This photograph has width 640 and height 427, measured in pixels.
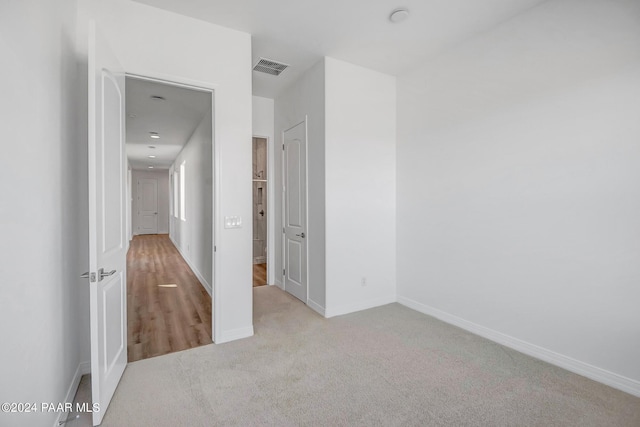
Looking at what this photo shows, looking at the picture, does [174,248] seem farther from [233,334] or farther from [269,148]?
[233,334]

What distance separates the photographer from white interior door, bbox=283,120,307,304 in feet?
12.4

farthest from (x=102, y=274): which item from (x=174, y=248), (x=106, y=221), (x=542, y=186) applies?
(x=174, y=248)

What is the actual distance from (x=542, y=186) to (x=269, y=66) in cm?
301

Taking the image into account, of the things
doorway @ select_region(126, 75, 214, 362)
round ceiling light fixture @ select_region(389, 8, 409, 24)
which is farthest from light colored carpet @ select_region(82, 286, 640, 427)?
round ceiling light fixture @ select_region(389, 8, 409, 24)

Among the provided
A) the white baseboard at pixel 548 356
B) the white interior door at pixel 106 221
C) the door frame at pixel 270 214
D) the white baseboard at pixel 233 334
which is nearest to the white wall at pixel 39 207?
the white interior door at pixel 106 221

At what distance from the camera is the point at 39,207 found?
150cm

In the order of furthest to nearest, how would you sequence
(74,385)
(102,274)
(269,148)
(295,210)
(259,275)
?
(259,275) → (269,148) → (295,210) → (74,385) → (102,274)

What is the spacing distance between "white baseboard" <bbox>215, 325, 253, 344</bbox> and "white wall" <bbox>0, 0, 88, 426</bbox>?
994 millimetres

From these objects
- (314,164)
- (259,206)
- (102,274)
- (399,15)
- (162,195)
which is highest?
(399,15)

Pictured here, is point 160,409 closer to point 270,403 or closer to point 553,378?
point 270,403

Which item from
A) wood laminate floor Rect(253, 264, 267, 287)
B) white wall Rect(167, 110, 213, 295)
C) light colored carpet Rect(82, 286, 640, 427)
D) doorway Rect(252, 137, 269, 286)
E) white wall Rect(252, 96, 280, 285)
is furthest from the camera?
doorway Rect(252, 137, 269, 286)

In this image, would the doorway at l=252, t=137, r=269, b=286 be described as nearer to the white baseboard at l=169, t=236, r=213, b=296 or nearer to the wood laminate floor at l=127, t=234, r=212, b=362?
the white baseboard at l=169, t=236, r=213, b=296

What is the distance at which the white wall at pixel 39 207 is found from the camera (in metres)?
1.18

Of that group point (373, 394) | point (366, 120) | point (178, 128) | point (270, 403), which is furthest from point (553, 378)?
point (178, 128)
